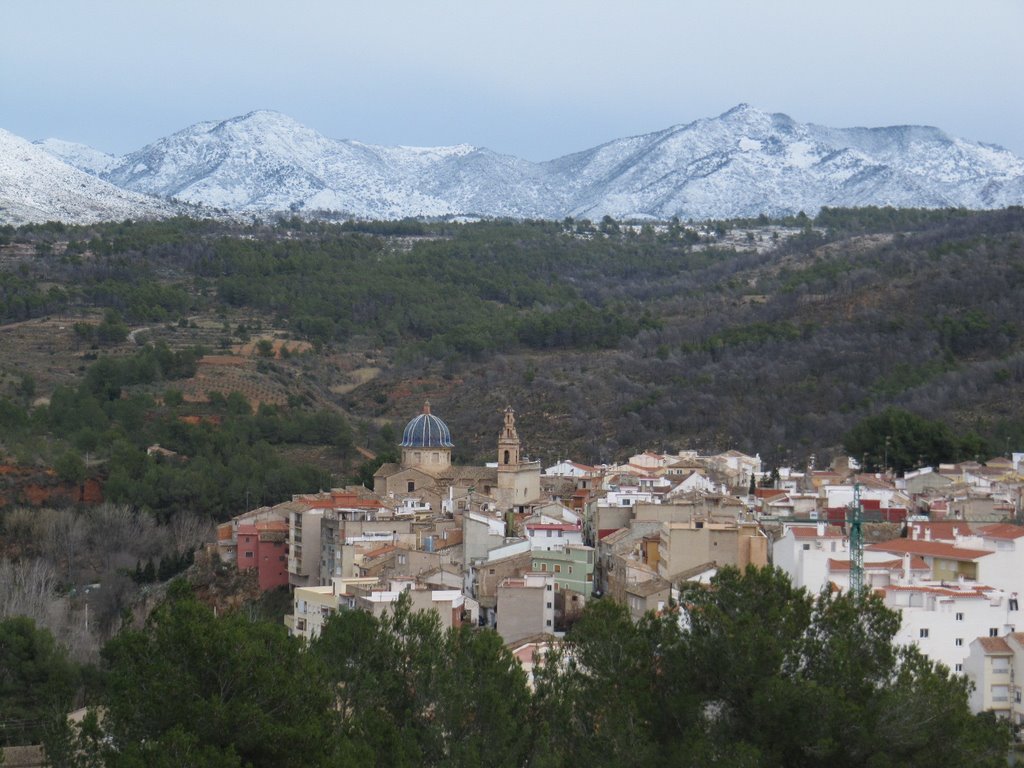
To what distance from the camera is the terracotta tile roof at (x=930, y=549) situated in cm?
2767

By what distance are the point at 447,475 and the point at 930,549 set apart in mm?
15032

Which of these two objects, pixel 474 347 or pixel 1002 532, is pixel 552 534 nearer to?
pixel 1002 532

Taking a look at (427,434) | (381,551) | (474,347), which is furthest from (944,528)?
(474,347)

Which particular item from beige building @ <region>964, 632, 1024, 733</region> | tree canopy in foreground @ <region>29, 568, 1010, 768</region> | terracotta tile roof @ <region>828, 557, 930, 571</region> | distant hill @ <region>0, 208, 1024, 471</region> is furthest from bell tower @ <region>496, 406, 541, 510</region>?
tree canopy in foreground @ <region>29, 568, 1010, 768</region>

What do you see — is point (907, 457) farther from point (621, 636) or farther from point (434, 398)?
point (621, 636)

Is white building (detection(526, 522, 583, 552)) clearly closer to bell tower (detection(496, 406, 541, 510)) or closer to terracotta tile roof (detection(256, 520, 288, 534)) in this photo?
bell tower (detection(496, 406, 541, 510))

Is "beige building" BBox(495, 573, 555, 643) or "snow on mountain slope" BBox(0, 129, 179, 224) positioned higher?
"snow on mountain slope" BBox(0, 129, 179, 224)

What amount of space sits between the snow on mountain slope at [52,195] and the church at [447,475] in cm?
5676

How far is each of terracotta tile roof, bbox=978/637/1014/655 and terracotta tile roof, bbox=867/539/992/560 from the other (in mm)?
2935

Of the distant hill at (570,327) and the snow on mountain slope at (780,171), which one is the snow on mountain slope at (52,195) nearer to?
the distant hill at (570,327)

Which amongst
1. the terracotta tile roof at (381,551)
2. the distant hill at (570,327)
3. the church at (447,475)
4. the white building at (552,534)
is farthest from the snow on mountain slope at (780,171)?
the terracotta tile roof at (381,551)

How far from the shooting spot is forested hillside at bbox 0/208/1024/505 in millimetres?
51344

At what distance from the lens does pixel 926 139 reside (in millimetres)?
153875

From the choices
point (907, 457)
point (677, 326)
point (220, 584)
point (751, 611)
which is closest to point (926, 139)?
point (677, 326)
